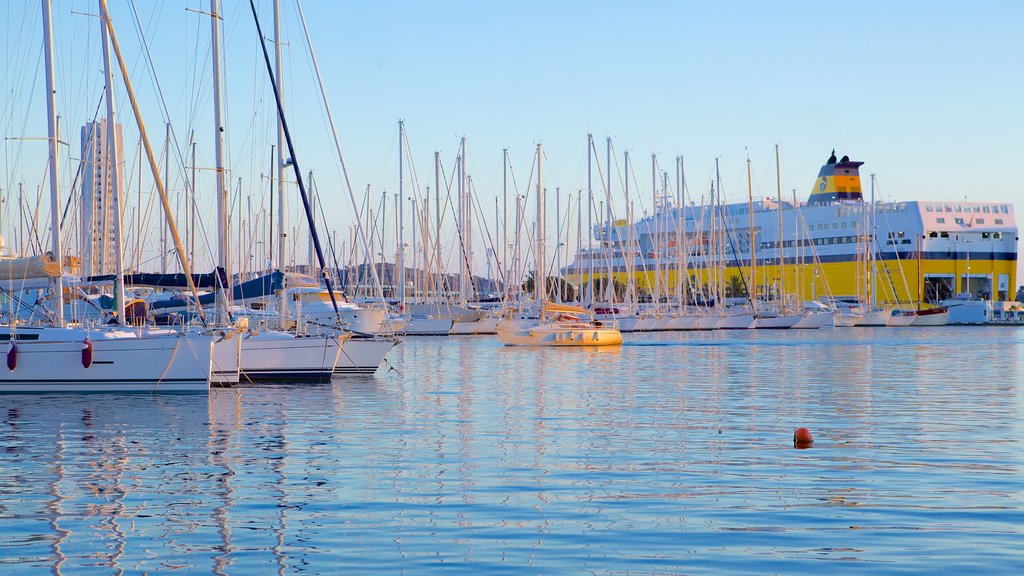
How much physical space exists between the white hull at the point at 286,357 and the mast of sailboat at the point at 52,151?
167 inches

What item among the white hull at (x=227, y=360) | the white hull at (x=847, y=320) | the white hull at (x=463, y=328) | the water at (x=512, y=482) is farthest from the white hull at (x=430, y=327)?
the water at (x=512, y=482)

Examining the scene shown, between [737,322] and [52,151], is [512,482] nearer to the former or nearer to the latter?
[52,151]

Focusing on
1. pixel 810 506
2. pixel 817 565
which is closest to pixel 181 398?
pixel 810 506

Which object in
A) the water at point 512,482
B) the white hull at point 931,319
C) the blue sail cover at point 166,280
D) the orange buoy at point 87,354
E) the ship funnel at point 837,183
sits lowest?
the water at point 512,482

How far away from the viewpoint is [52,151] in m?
25.3

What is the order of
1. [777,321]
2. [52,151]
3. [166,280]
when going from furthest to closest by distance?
[777,321], [166,280], [52,151]

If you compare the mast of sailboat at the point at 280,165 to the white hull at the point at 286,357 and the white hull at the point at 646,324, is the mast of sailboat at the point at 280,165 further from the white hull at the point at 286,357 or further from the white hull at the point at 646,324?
the white hull at the point at 646,324

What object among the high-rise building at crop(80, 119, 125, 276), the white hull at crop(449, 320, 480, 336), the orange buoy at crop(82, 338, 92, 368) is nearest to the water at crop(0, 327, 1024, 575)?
the orange buoy at crop(82, 338, 92, 368)

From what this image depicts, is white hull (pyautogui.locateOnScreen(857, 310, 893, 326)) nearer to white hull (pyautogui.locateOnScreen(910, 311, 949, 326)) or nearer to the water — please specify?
white hull (pyautogui.locateOnScreen(910, 311, 949, 326))

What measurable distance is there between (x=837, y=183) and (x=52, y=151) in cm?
9930

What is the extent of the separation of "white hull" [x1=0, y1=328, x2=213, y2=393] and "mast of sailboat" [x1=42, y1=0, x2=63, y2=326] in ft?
4.85

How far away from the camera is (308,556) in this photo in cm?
962

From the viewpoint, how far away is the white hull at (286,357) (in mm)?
28062

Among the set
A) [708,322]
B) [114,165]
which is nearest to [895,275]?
[708,322]
